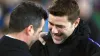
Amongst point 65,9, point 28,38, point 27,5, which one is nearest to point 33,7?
point 27,5

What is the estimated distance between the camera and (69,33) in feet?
9.84

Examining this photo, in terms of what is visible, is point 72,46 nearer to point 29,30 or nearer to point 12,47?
point 29,30

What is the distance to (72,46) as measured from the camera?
3.00 meters

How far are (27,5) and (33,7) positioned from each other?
52 mm

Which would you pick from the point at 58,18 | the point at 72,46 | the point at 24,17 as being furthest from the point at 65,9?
the point at 24,17

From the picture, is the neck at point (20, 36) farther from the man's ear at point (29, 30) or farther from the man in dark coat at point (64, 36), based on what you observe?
the man in dark coat at point (64, 36)

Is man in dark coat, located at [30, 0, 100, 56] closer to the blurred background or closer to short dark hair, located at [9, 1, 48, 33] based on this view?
short dark hair, located at [9, 1, 48, 33]

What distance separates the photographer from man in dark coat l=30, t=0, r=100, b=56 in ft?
9.69

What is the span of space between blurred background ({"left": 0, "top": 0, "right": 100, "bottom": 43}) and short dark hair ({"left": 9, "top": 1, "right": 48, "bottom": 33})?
8.46 feet

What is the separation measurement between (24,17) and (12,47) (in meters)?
0.31

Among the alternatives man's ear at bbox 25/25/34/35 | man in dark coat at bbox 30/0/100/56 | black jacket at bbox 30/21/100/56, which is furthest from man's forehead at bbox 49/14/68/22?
man's ear at bbox 25/25/34/35

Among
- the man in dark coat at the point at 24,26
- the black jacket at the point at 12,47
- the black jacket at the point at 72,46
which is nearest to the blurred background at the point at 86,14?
the black jacket at the point at 72,46

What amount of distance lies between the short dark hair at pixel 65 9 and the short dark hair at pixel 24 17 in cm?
40

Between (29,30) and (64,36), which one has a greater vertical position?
(29,30)
